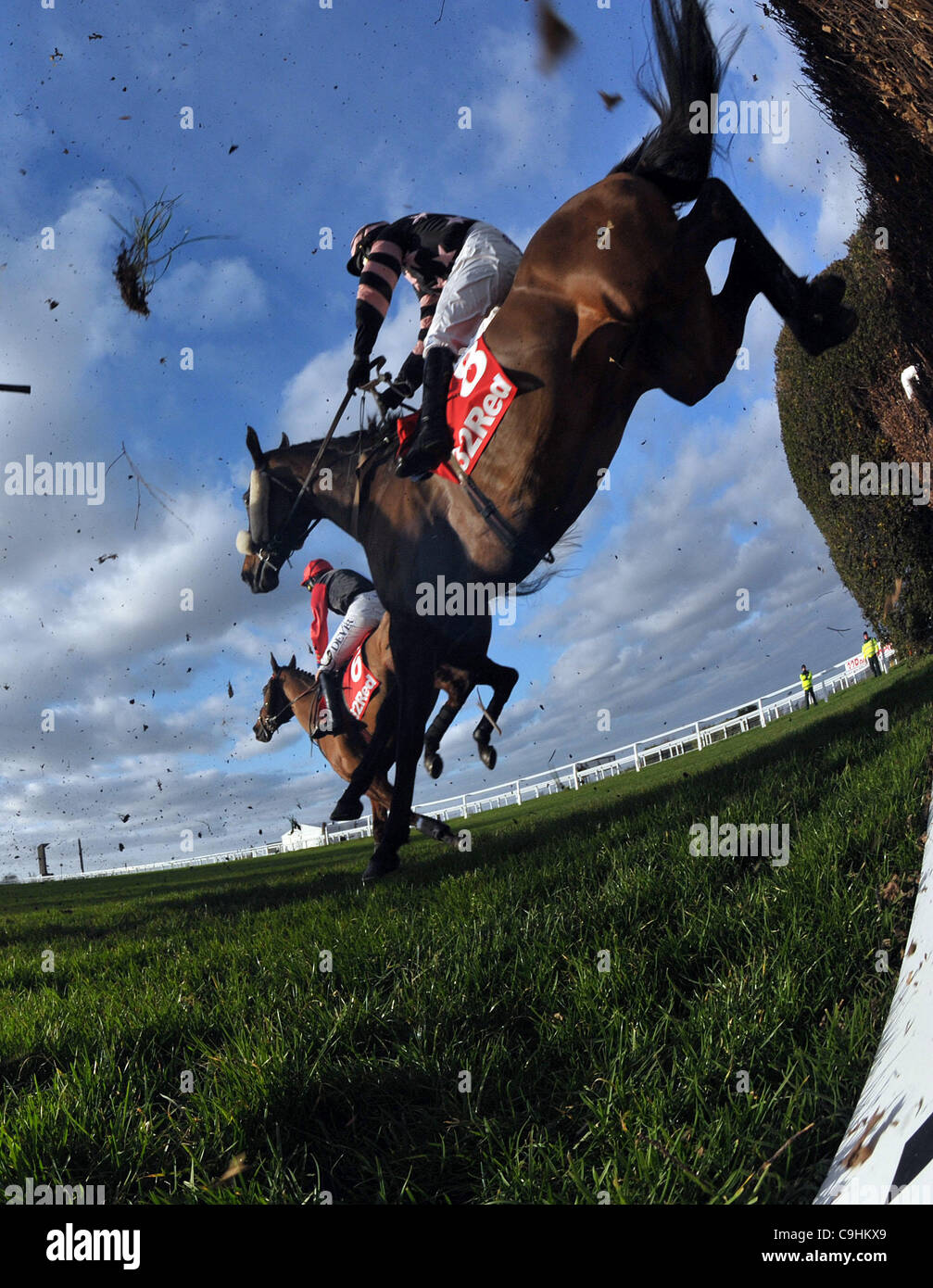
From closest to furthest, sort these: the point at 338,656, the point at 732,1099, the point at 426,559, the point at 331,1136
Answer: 1. the point at 732,1099
2. the point at 331,1136
3. the point at 426,559
4. the point at 338,656

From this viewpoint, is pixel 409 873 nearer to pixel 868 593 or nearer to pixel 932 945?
pixel 932 945

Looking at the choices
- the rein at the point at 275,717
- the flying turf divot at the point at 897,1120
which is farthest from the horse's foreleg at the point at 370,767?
the flying turf divot at the point at 897,1120

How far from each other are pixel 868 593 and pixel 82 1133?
8.77 metres

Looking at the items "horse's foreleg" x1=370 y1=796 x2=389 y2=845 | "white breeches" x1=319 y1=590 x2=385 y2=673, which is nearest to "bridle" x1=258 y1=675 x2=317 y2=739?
"white breeches" x1=319 y1=590 x2=385 y2=673

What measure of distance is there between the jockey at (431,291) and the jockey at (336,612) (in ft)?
3.83

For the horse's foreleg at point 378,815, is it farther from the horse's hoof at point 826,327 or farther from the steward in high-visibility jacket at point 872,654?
the steward in high-visibility jacket at point 872,654

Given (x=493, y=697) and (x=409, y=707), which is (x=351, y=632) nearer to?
(x=409, y=707)

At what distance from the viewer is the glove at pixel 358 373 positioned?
12.5ft

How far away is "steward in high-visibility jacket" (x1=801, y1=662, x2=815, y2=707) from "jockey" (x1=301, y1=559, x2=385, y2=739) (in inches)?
500

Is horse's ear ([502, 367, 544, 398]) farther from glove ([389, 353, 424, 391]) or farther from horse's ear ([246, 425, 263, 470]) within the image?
horse's ear ([246, 425, 263, 470])

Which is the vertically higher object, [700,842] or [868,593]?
[868,593]
